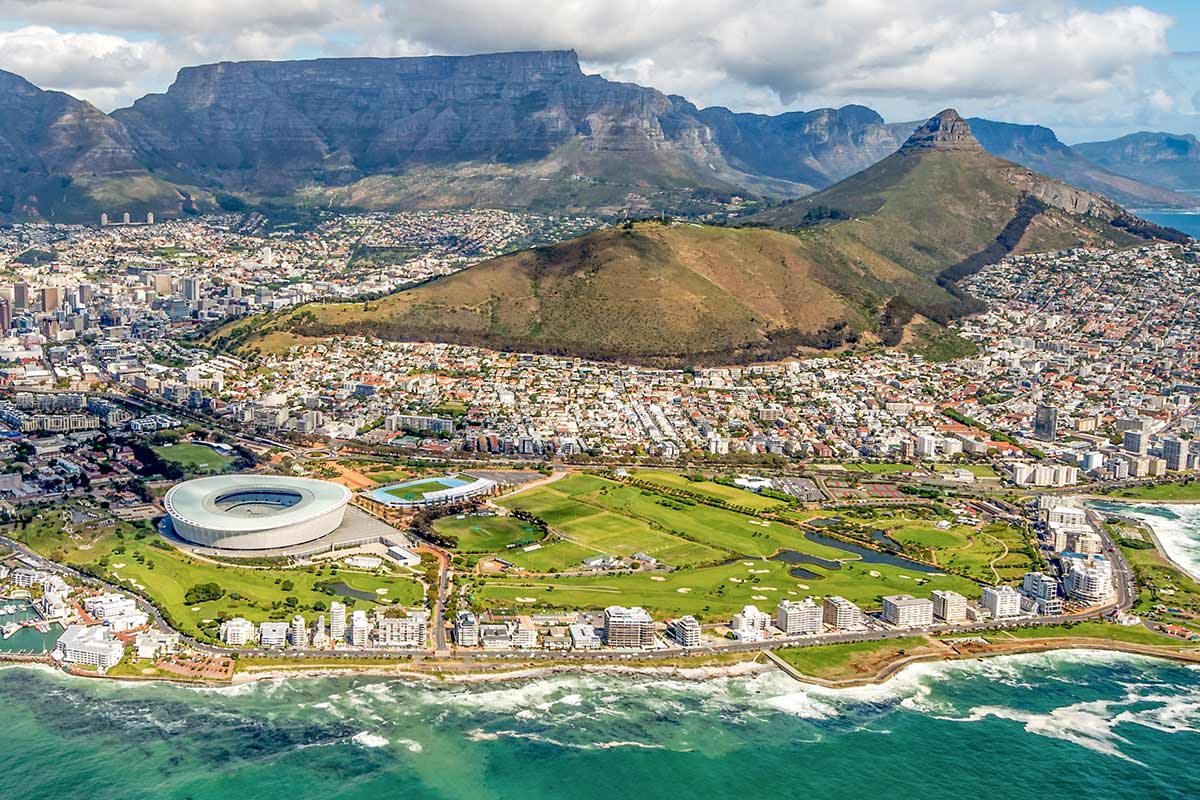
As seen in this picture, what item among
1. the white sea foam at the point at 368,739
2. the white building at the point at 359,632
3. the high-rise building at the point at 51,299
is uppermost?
the high-rise building at the point at 51,299

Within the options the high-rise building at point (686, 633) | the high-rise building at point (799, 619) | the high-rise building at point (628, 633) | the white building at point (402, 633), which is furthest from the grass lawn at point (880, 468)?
the white building at point (402, 633)

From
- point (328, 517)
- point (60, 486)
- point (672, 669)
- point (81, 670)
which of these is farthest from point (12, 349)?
point (672, 669)

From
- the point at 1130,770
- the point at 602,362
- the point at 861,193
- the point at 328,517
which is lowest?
the point at 1130,770

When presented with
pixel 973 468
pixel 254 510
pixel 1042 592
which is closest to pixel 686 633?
pixel 1042 592

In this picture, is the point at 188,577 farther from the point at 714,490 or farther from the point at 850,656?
the point at 714,490

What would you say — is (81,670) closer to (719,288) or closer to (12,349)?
(12,349)

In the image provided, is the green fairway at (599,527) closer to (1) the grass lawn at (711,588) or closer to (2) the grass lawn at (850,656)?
(1) the grass lawn at (711,588)

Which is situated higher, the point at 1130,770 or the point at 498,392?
the point at 498,392
